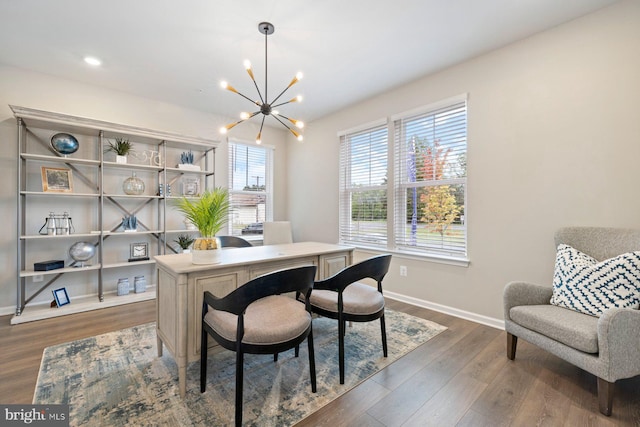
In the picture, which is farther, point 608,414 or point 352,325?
point 352,325

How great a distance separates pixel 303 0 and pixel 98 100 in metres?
3.13

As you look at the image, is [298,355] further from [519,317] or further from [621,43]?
[621,43]

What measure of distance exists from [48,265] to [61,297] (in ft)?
1.35

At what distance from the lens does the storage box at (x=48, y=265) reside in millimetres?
3014

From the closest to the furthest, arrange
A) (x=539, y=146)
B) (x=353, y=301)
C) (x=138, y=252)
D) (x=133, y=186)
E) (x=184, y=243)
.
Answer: (x=353, y=301) < (x=539, y=146) < (x=133, y=186) < (x=138, y=252) < (x=184, y=243)

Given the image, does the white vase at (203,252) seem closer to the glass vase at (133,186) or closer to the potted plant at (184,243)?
the potted plant at (184,243)

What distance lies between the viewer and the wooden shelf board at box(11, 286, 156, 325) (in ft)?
9.53

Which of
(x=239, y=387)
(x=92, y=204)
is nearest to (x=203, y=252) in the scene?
(x=239, y=387)

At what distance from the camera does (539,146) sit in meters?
2.49

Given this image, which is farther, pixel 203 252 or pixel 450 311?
pixel 450 311

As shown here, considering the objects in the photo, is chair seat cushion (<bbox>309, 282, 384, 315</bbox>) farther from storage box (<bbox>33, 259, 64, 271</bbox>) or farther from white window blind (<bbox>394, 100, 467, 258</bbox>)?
storage box (<bbox>33, 259, 64, 271</bbox>)

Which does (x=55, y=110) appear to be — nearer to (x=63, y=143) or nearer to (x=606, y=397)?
(x=63, y=143)

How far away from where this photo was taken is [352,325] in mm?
2818

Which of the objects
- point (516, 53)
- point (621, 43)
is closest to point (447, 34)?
point (516, 53)
